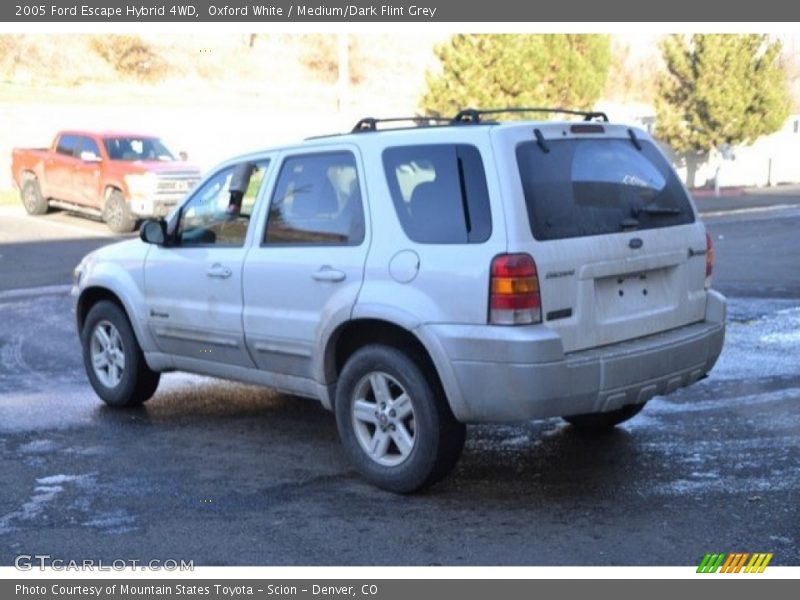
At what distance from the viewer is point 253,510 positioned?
5.71 m

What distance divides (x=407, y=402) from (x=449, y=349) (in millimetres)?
498

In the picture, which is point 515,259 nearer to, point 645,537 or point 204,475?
point 645,537

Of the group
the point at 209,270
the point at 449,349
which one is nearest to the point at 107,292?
the point at 209,270

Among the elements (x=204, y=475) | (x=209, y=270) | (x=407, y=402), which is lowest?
(x=204, y=475)

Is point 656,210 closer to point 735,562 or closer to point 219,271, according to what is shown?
point 735,562

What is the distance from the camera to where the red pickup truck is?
21.3 meters

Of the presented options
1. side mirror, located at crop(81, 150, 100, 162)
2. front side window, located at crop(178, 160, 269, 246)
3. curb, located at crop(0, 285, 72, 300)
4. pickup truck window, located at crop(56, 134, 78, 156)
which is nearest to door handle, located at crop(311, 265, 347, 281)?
front side window, located at crop(178, 160, 269, 246)

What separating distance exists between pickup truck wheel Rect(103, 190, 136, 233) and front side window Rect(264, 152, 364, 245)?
15443 mm

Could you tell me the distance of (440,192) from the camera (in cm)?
581

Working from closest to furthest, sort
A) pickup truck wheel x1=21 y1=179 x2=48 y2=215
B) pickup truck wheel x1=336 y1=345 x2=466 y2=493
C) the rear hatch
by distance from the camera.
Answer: the rear hatch < pickup truck wheel x1=336 y1=345 x2=466 y2=493 < pickup truck wheel x1=21 y1=179 x2=48 y2=215

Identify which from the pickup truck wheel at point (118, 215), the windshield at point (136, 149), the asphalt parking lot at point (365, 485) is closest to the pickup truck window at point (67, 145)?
the windshield at point (136, 149)

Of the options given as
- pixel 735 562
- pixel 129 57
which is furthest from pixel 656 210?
pixel 129 57

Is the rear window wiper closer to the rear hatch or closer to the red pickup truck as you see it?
the rear hatch

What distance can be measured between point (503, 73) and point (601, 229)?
941 inches
